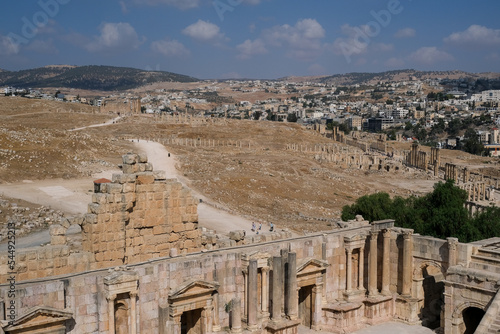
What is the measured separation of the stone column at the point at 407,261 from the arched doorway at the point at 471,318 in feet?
7.46

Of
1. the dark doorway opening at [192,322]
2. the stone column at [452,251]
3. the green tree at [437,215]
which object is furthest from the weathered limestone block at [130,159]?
the green tree at [437,215]

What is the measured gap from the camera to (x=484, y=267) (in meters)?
18.3

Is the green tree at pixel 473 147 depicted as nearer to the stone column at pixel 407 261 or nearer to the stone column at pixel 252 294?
the stone column at pixel 407 261

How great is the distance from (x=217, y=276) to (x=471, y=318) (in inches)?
354

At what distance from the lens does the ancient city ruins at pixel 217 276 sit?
1334cm

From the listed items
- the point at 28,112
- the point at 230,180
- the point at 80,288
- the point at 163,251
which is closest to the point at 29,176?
the point at 230,180

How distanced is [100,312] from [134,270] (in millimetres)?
1268

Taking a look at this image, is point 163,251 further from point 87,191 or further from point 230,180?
point 230,180

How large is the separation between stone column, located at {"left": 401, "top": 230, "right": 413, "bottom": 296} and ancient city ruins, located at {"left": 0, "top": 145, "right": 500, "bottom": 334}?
4cm

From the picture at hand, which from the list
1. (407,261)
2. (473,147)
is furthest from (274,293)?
(473,147)

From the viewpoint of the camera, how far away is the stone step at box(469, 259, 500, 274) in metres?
18.0

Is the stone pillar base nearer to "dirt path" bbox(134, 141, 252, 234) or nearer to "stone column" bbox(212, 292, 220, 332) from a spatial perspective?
"stone column" bbox(212, 292, 220, 332)

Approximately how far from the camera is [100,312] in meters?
13.4

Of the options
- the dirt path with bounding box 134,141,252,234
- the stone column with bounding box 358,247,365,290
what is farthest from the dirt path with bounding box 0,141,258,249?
the stone column with bounding box 358,247,365,290
